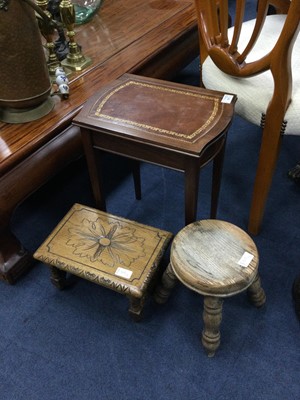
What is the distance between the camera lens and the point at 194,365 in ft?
3.41

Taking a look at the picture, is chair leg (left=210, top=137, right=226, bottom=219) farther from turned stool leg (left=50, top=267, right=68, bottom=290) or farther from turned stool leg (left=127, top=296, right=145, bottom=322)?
turned stool leg (left=50, top=267, right=68, bottom=290)

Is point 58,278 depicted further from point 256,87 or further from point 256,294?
point 256,87

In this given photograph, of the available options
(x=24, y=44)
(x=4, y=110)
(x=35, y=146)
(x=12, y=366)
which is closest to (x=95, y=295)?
(x=12, y=366)

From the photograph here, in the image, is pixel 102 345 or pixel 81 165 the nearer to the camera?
pixel 102 345

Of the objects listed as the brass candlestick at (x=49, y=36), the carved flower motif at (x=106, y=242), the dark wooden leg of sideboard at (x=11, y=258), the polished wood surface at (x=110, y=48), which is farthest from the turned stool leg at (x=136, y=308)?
the brass candlestick at (x=49, y=36)

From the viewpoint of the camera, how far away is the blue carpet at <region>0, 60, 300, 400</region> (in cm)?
101

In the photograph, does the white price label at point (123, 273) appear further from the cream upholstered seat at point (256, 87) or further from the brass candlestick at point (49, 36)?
the brass candlestick at point (49, 36)

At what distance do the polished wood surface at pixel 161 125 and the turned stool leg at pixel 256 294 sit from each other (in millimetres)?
257

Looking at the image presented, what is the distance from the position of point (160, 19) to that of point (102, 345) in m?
1.31

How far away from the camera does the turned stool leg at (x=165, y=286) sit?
41.8 inches

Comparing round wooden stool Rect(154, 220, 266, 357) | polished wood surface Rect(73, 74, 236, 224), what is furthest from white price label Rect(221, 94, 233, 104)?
round wooden stool Rect(154, 220, 266, 357)

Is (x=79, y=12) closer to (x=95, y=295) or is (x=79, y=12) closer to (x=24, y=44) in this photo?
(x=24, y=44)

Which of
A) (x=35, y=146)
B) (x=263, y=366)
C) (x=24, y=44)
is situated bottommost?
(x=263, y=366)

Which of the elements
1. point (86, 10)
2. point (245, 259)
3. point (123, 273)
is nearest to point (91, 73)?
point (86, 10)
